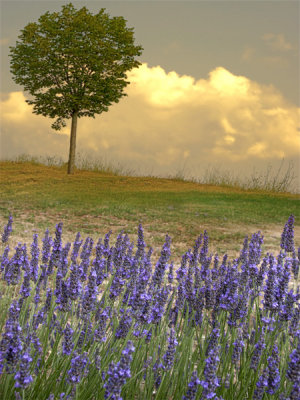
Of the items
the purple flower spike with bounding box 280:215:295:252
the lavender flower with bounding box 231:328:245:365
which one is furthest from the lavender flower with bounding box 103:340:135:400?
the purple flower spike with bounding box 280:215:295:252

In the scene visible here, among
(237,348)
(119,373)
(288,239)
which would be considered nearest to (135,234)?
(288,239)

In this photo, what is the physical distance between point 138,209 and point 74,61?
13.6 meters

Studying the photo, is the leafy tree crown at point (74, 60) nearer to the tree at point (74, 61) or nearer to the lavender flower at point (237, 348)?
the tree at point (74, 61)

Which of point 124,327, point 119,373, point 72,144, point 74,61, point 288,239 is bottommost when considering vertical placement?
point 124,327

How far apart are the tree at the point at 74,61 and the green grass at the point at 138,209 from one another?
505 cm

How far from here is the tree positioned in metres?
24.6

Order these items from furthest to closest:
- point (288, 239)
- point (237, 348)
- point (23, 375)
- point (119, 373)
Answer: point (288, 239) → point (237, 348) → point (23, 375) → point (119, 373)

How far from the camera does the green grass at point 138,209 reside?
11203 mm

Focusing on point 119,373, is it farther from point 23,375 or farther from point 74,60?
point 74,60

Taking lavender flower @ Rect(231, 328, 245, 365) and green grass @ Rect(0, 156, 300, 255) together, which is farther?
green grass @ Rect(0, 156, 300, 255)

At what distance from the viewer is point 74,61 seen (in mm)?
24781

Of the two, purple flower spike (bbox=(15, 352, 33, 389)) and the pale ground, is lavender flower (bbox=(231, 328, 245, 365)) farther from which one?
the pale ground

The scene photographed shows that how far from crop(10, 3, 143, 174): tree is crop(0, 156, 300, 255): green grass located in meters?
5.05

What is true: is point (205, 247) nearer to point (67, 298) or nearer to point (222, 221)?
point (67, 298)
